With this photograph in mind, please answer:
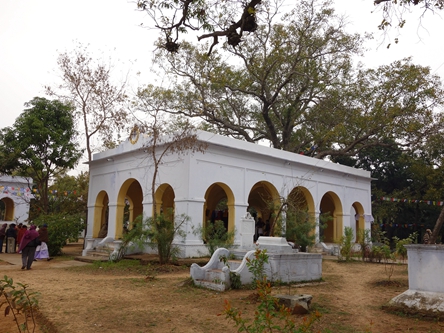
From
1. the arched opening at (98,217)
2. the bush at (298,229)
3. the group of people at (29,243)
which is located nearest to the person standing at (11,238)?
the group of people at (29,243)

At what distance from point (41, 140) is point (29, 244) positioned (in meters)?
7.77

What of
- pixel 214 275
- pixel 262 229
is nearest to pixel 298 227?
pixel 262 229

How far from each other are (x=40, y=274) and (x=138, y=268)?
105 inches

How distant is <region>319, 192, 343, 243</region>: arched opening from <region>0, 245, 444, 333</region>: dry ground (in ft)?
32.4

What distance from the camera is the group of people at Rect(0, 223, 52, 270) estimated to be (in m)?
12.3

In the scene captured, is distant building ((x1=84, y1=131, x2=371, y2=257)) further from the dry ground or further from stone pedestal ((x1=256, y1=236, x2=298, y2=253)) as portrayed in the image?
the dry ground

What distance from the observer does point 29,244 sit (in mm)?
12352

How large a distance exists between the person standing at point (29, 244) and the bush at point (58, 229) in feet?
13.5

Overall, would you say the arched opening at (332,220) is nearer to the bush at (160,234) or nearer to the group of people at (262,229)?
the group of people at (262,229)

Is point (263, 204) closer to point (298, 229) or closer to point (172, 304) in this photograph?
point (298, 229)

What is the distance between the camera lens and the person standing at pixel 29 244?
40.3 feet

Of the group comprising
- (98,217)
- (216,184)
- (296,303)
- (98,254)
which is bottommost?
(98,254)

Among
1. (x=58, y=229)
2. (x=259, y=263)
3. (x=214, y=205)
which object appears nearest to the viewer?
(x=259, y=263)

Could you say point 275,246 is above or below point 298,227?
below
